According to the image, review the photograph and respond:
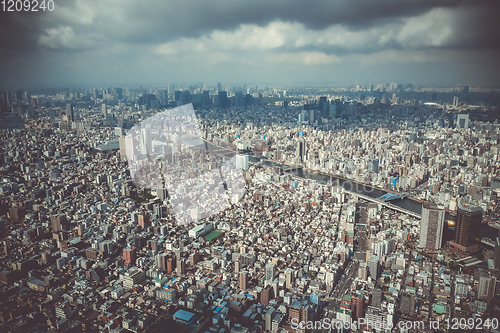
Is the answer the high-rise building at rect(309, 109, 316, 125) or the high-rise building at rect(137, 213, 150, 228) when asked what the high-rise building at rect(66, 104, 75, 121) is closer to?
the high-rise building at rect(137, 213, 150, 228)

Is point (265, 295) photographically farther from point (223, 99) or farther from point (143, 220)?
point (223, 99)

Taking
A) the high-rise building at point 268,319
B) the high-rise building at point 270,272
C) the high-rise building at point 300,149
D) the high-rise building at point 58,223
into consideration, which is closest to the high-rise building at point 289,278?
the high-rise building at point 270,272

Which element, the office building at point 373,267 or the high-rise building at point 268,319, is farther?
the office building at point 373,267

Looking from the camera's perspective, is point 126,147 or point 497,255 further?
point 126,147

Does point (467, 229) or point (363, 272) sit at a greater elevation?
point (467, 229)

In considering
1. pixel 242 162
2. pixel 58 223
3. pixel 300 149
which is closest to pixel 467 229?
pixel 242 162

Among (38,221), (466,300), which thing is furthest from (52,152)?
(466,300)

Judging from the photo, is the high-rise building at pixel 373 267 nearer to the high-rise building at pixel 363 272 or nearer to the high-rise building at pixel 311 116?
the high-rise building at pixel 363 272

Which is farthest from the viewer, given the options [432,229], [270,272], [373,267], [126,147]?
[126,147]

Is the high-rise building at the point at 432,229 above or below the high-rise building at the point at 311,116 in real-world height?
below

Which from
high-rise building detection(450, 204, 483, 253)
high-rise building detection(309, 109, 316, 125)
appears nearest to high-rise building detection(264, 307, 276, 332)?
high-rise building detection(450, 204, 483, 253)
